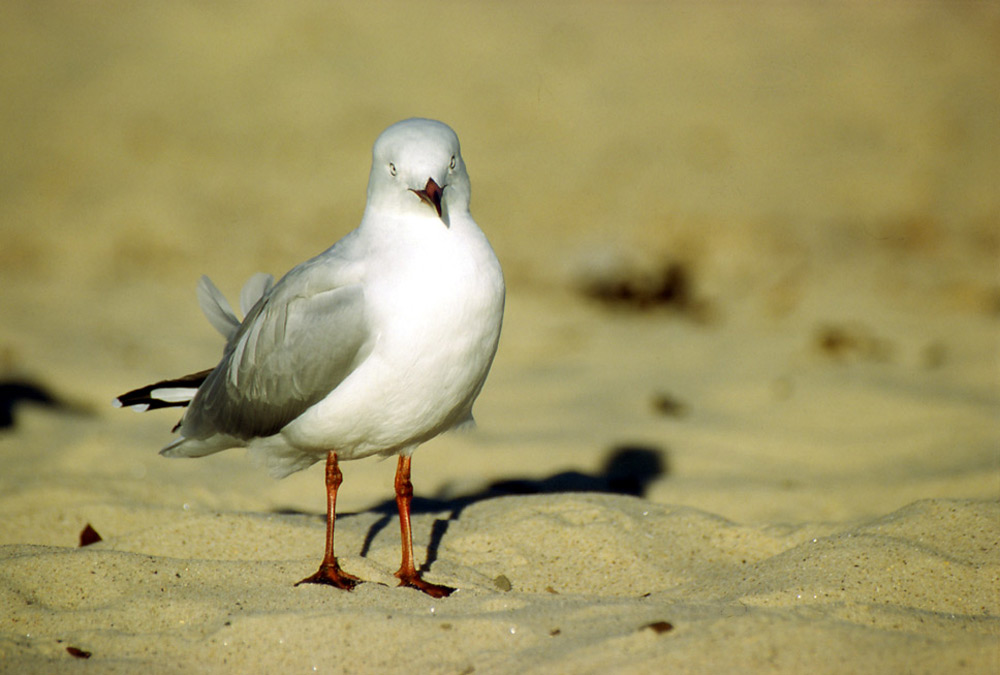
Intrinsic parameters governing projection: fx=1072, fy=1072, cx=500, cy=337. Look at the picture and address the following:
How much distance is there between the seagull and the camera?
3293 millimetres

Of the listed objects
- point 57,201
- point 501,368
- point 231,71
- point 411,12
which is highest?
Result: point 411,12

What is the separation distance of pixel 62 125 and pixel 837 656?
10.8 meters

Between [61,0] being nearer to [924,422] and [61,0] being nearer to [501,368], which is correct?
[501,368]

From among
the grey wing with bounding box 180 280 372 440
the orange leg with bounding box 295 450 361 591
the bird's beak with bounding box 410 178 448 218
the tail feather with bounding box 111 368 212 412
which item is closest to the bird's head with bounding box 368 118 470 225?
the bird's beak with bounding box 410 178 448 218

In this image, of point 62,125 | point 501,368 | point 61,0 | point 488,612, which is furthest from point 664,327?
point 61,0

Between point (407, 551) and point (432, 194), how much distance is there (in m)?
1.24

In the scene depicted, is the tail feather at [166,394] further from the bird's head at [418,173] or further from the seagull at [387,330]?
the bird's head at [418,173]

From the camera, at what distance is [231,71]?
12.5 metres

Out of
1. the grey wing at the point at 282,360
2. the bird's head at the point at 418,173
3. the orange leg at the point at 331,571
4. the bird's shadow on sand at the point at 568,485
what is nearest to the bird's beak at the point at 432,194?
the bird's head at the point at 418,173

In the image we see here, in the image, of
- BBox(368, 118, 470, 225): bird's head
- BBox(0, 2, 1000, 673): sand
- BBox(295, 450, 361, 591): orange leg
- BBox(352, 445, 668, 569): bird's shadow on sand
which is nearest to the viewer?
BBox(0, 2, 1000, 673): sand

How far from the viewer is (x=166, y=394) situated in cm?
421

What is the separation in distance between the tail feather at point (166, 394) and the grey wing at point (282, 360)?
0.19m

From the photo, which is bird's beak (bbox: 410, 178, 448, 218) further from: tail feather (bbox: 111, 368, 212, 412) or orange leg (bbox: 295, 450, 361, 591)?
tail feather (bbox: 111, 368, 212, 412)

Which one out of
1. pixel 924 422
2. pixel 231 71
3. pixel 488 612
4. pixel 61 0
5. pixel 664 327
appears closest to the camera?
pixel 488 612
